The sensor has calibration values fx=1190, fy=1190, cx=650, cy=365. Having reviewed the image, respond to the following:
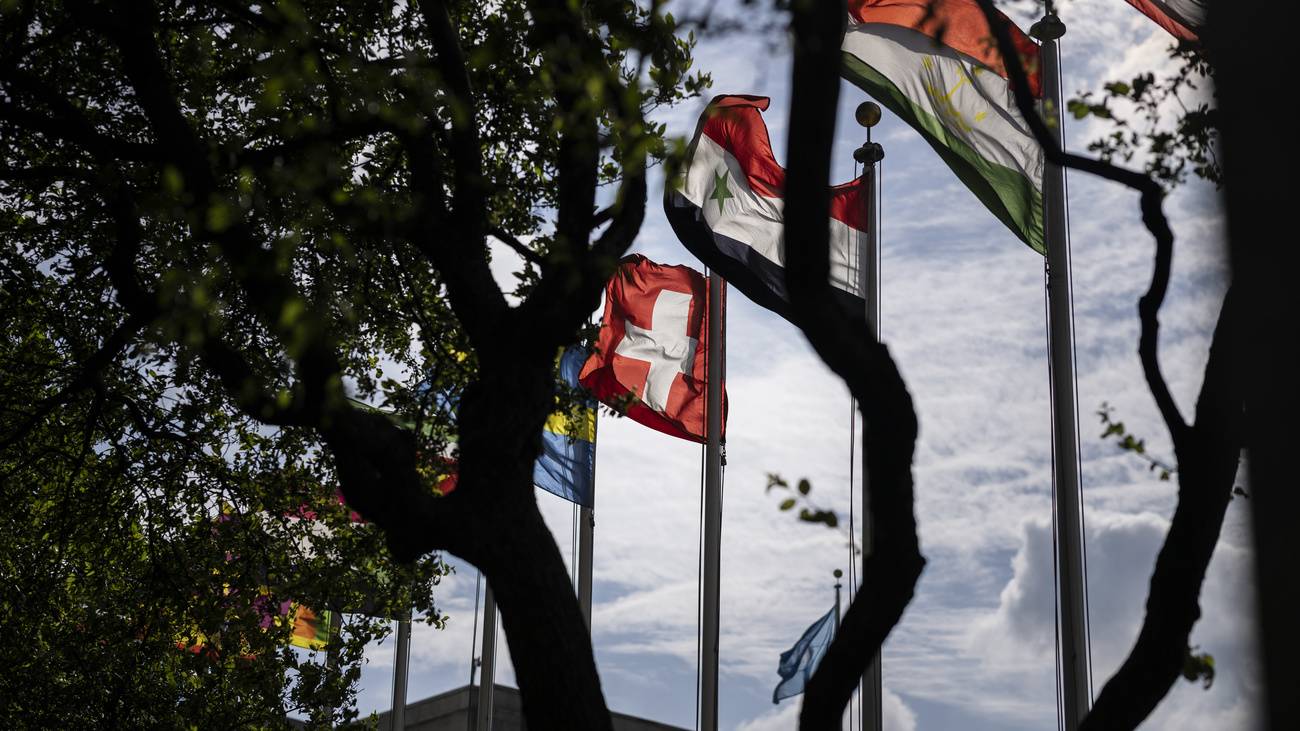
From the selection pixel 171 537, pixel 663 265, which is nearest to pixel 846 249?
pixel 663 265

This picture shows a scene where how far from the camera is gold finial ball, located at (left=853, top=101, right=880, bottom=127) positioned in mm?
15008

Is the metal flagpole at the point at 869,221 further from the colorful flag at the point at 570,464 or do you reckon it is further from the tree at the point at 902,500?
the tree at the point at 902,500

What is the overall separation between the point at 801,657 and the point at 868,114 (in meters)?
7.04

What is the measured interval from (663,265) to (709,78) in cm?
951

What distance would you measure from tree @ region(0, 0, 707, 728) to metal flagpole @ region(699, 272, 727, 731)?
256 inches

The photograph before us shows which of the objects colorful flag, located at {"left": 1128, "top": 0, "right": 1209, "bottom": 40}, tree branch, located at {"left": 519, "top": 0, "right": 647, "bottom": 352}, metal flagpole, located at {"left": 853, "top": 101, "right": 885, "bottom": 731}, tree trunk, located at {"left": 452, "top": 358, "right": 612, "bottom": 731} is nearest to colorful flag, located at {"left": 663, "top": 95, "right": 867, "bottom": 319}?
metal flagpole, located at {"left": 853, "top": 101, "right": 885, "bottom": 731}

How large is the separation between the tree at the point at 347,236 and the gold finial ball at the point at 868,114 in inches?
299

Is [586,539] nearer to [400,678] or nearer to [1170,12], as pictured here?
[400,678]

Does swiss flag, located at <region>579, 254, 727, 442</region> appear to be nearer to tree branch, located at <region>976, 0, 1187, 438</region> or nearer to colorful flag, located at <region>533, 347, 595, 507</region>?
colorful flag, located at <region>533, 347, 595, 507</region>

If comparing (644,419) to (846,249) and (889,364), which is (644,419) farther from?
(889,364)

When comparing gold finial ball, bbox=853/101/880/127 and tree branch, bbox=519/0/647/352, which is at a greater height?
gold finial ball, bbox=853/101/880/127

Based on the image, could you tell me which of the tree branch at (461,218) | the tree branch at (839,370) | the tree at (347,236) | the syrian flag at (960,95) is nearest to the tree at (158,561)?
the tree at (347,236)

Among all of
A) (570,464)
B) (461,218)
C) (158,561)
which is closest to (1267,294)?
(461,218)

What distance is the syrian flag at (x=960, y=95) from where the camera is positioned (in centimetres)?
1250
